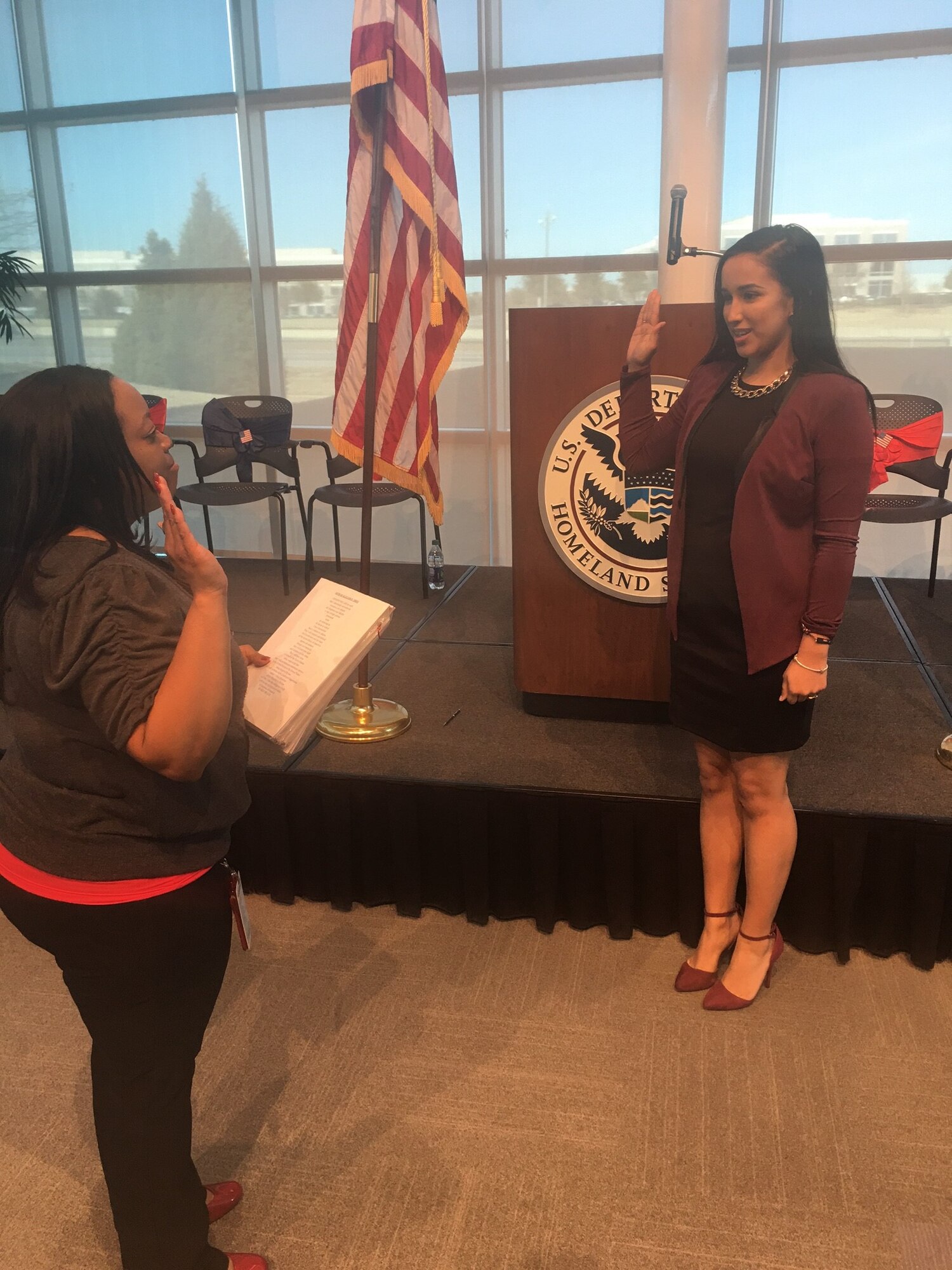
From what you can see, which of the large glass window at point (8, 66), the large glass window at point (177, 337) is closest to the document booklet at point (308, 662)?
the large glass window at point (177, 337)

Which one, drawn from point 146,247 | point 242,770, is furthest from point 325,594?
point 146,247

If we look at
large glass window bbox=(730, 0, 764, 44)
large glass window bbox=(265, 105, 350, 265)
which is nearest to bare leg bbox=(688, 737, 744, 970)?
large glass window bbox=(730, 0, 764, 44)

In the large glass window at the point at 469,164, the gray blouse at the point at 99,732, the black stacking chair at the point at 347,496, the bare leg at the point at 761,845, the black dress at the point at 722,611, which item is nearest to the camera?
the gray blouse at the point at 99,732

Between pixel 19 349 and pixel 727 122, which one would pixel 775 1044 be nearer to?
pixel 727 122

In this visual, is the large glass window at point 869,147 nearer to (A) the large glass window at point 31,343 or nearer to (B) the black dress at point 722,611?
(B) the black dress at point 722,611

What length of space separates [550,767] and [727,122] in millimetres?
4281

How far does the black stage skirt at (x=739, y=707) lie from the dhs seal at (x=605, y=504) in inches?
28.7

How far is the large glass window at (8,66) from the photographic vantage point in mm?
6152

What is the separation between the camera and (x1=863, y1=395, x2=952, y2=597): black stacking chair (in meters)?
4.18

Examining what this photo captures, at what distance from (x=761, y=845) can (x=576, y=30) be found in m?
5.10

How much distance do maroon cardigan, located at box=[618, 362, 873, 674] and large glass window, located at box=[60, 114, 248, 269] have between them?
16.9 ft

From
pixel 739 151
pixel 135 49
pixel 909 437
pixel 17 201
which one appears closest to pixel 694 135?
pixel 739 151

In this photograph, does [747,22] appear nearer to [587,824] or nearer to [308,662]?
[587,824]

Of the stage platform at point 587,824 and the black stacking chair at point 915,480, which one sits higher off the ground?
the black stacking chair at point 915,480
